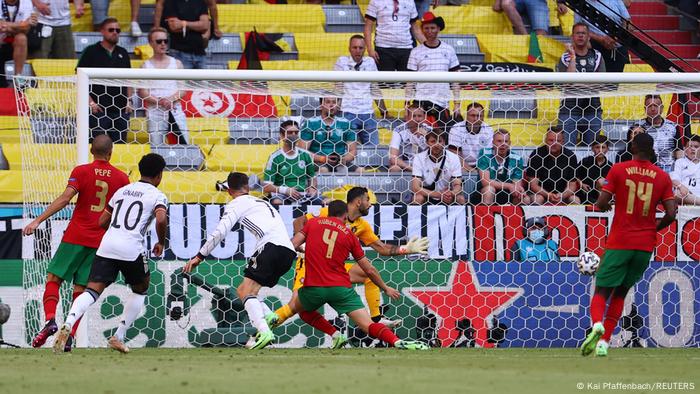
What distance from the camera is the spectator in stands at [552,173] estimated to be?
12.8 m

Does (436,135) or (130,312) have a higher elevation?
(436,135)

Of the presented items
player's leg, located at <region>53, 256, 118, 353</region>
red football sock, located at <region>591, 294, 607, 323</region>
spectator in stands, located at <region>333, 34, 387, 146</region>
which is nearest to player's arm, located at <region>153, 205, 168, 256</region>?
player's leg, located at <region>53, 256, 118, 353</region>

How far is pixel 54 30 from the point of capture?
54.8ft

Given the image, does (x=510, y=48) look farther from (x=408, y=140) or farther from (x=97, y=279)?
(x=97, y=279)

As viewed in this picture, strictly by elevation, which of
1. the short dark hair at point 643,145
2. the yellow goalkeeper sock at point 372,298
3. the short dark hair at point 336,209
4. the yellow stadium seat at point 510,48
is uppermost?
the yellow stadium seat at point 510,48

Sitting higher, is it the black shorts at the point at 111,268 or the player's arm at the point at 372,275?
the black shorts at the point at 111,268

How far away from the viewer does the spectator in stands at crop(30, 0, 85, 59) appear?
16500 mm

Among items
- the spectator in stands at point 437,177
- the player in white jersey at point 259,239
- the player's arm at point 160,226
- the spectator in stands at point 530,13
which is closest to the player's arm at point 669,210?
the spectator in stands at point 437,177

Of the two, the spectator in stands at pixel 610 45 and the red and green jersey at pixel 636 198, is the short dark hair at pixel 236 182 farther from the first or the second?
the spectator in stands at pixel 610 45

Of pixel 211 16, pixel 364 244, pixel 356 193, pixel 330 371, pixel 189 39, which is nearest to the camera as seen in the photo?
pixel 330 371

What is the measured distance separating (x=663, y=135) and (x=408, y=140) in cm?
265

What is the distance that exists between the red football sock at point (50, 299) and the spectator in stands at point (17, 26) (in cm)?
596

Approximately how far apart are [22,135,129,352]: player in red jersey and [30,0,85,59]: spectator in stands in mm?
6013

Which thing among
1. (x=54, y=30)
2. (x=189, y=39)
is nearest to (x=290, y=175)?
(x=189, y=39)
